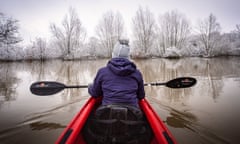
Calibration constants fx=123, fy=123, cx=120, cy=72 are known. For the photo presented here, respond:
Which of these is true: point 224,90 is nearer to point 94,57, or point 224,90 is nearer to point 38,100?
point 38,100

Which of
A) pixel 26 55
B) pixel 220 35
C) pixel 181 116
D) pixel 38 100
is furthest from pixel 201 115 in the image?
pixel 26 55

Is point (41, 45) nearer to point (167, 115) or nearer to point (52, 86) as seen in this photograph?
point (52, 86)

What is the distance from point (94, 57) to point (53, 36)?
→ 8.74 metres

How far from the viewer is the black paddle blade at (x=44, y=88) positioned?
8.17 ft

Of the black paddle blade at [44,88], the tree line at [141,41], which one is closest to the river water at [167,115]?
the black paddle blade at [44,88]

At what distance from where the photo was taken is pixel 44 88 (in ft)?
8.30

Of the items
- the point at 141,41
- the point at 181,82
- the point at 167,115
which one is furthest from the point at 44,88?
the point at 141,41

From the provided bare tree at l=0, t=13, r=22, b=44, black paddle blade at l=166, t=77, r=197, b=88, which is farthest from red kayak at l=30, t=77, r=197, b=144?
bare tree at l=0, t=13, r=22, b=44

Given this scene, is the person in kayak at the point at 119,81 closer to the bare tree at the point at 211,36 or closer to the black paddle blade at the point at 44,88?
the black paddle blade at the point at 44,88

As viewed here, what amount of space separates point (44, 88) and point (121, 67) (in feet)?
6.63

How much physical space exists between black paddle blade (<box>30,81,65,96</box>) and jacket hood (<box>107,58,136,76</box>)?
1.77 m

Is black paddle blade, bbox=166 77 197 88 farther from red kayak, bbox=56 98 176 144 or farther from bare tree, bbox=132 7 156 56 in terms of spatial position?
bare tree, bbox=132 7 156 56

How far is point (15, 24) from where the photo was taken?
37.2ft

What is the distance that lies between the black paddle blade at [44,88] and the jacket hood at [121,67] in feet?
5.80
